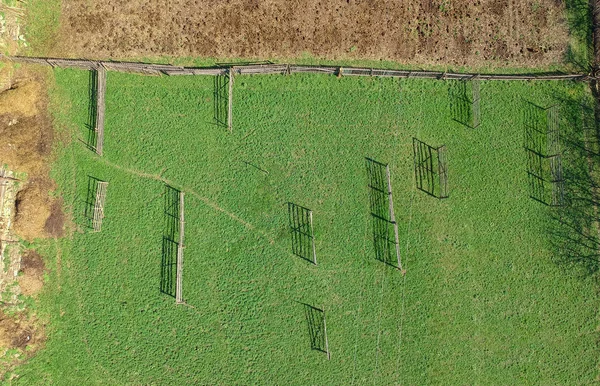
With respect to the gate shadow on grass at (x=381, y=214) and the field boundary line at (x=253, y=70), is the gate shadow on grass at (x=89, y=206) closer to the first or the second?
the field boundary line at (x=253, y=70)

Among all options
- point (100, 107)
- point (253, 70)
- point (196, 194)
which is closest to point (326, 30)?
point (253, 70)

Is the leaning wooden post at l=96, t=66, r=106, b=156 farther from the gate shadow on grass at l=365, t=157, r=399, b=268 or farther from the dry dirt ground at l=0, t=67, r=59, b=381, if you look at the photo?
the gate shadow on grass at l=365, t=157, r=399, b=268

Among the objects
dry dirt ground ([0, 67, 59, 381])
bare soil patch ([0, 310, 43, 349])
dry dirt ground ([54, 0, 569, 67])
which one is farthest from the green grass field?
dry dirt ground ([54, 0, 569, 67])

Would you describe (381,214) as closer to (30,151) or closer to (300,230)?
(300,230)

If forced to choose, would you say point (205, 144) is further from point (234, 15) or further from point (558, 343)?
point (558, 343)

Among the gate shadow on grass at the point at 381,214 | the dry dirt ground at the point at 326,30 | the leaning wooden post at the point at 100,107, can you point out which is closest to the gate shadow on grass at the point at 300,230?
the gate shadow on grass at the point at 381,214

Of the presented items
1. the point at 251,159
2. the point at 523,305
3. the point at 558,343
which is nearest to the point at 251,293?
the point at 251,159
